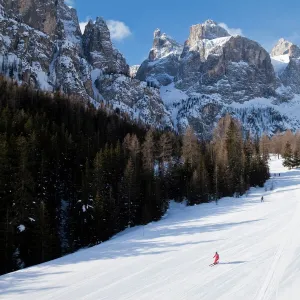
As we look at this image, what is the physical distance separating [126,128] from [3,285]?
83.6 m

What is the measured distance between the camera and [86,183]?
162 feet

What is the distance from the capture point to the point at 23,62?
7598 inches

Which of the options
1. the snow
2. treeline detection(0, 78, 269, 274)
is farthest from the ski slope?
the snow

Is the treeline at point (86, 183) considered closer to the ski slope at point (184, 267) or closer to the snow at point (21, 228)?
the snow at point (21, 228)

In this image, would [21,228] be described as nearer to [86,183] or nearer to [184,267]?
[86,183]

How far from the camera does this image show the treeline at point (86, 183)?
3988 centimetres

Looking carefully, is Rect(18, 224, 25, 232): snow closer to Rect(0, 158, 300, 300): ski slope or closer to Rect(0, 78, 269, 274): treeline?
Rect(0, 78, 269, 274): treeline

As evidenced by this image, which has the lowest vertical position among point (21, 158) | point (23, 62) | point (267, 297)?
point (267, 297)

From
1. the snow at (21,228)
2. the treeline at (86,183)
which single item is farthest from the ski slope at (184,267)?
the snow at (21,228)

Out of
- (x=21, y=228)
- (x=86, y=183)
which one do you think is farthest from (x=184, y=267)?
(x=86, y=183)

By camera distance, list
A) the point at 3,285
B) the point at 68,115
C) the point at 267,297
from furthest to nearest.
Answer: the point at 68,115
the point at 3,285
the point at 267,297

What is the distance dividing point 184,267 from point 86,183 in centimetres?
2735

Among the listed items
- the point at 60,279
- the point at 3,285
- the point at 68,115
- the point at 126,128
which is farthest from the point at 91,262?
the point at 126,128

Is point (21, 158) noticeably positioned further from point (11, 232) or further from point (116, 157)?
point (116, 157)
